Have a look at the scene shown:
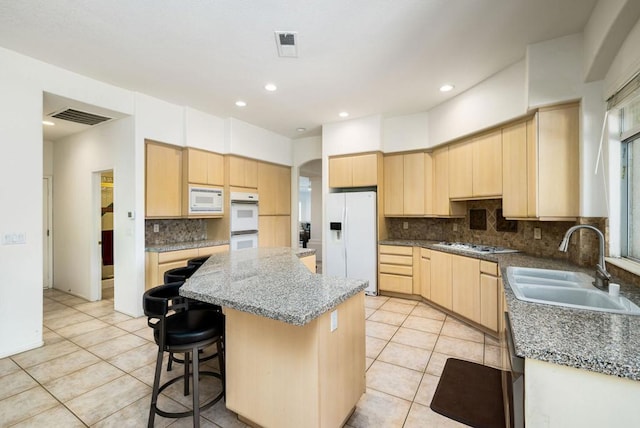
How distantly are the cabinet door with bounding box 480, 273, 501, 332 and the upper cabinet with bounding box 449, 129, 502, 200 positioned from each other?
1.00m

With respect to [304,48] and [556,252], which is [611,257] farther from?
[304,48]

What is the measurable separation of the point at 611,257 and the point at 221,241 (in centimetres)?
448

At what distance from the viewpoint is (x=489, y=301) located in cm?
302

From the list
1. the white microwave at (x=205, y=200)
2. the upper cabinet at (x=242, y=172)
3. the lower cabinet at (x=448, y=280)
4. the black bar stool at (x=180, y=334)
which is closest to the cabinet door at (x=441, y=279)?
the lower cabinet at (x=448, y=280)

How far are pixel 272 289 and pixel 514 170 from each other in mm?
2878

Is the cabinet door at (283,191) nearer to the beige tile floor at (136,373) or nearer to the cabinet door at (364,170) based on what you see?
the cabinet door at (364,170)

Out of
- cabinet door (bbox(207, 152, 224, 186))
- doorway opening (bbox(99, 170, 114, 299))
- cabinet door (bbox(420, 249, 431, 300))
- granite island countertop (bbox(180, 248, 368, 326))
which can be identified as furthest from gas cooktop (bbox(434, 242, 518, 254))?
doorway opening (bbox(99, 170, 114, 299))

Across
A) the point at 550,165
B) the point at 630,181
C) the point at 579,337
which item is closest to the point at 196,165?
the point at 550,165

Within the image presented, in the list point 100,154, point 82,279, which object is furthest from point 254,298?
point 82,279

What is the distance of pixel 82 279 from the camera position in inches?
177

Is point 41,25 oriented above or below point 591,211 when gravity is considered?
above

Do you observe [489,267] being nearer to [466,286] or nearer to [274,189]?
[466,286]

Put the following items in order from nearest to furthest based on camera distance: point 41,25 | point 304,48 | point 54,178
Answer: point 41,25 → point 304,48 → point 54,178

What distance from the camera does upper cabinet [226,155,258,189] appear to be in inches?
185
